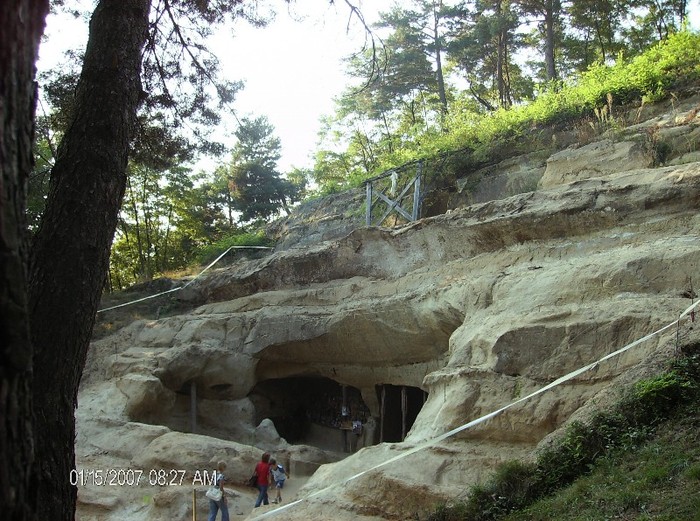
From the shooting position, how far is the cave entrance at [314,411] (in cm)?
1625

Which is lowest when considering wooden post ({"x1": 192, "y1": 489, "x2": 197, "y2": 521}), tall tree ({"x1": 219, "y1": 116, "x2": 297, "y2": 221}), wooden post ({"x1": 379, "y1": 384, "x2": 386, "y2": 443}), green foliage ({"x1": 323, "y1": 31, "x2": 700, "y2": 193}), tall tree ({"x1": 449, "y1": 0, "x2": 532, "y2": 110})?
wooden post ({"x1": 192, "y1": 489, "x2": 197, "y2": 521})

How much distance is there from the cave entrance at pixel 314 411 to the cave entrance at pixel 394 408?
452 mm

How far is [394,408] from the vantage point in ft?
50.8

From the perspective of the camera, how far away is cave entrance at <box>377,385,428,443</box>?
49.5 ft

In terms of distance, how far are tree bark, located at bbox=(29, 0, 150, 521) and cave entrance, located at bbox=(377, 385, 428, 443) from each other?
1131cm

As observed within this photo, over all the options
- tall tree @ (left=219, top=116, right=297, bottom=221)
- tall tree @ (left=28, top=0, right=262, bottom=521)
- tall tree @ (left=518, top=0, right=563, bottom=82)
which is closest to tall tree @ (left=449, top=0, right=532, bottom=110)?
tall tree @ (left=518, top=0, right=563, bottom=82)

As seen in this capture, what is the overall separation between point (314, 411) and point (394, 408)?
3.00 metres

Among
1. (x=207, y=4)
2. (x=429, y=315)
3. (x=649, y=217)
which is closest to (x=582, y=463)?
(x=649, y=217)

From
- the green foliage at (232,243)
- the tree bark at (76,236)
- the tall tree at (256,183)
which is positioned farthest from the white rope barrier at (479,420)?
the tall tree at (256,183)

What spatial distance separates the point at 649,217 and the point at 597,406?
14.0ft

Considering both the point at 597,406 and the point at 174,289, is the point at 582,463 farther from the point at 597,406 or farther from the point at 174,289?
the point at 174,289

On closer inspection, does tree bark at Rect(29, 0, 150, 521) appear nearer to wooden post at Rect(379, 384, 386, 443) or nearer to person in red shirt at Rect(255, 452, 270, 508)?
person in red shirt at Rect(255, 452, 270, 508)

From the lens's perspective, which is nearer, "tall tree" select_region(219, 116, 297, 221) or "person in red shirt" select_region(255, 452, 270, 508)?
"person in red shirt" select_region(255, 452, 270, 508)

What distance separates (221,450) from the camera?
11289 mm
